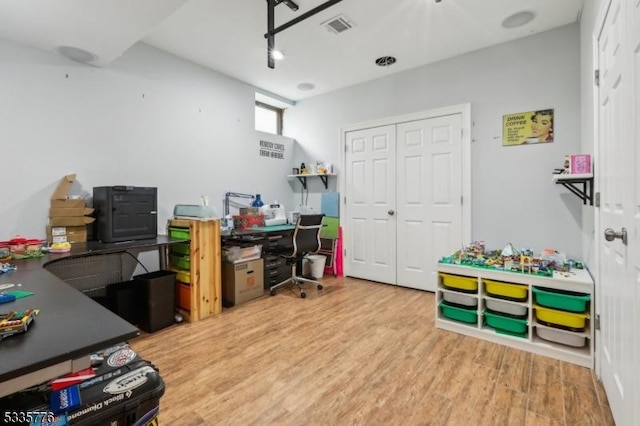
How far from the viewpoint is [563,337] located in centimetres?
220

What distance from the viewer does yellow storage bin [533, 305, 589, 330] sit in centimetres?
211

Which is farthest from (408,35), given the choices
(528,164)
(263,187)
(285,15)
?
(263,187)

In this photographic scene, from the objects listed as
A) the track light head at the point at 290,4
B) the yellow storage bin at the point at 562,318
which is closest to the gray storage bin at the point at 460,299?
the yellow storage bin at the point at 562,318

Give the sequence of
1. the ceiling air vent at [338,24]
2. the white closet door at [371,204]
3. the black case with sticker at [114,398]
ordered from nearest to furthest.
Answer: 1. the black case with sticker at [114,398]
2. the ceiling air vent at [338,24]
3. the white closet door at [371,204]

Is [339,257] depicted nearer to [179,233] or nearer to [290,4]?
[179,233]

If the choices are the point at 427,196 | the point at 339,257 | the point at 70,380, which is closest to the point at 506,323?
the point at 427,196

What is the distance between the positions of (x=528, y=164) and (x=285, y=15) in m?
2.74

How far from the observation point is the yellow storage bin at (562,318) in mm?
2111

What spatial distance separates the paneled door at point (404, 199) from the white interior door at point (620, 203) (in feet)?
5.55

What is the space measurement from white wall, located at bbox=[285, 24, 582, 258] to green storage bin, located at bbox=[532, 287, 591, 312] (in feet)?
3.07

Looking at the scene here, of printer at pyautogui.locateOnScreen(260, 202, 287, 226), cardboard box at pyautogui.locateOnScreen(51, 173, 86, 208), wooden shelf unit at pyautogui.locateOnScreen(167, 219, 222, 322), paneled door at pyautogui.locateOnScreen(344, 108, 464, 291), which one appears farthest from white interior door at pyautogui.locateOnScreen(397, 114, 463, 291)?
cardboard box at pyautogui.locateOnScreen(51, 173, 86, 208)

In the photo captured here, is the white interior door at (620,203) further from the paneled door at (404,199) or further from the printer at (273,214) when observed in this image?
the printer at (273,214)

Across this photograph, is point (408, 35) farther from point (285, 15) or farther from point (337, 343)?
point (337, 343)

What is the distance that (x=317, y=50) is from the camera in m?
3.34
